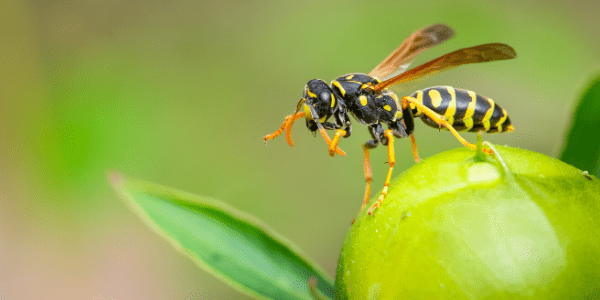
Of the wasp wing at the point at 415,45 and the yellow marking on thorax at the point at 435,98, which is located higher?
the wasp wing at the point at 415,45

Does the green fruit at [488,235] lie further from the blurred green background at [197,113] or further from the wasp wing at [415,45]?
the blurred green background at [197,113]

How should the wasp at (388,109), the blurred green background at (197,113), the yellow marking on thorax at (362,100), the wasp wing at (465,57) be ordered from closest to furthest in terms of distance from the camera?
1. the wasp wing at (465,57)
2. the wasp at (388,109)
3. the yellow marking on thorax at (362,100)
4. the blurred green background at (197,113)

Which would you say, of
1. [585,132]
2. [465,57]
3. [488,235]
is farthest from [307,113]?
[488,235]

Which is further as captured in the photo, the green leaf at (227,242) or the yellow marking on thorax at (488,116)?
the yellow marking on thorax at (488,116)

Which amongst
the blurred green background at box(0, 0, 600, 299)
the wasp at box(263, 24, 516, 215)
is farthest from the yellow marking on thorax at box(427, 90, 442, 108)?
the blurred green background at box(0, 0, 600, 299)

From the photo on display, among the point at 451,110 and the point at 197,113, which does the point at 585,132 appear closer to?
the point at 451,110

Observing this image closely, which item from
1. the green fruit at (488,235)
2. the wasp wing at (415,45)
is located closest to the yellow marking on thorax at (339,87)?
the wasp wing at (415,45)
